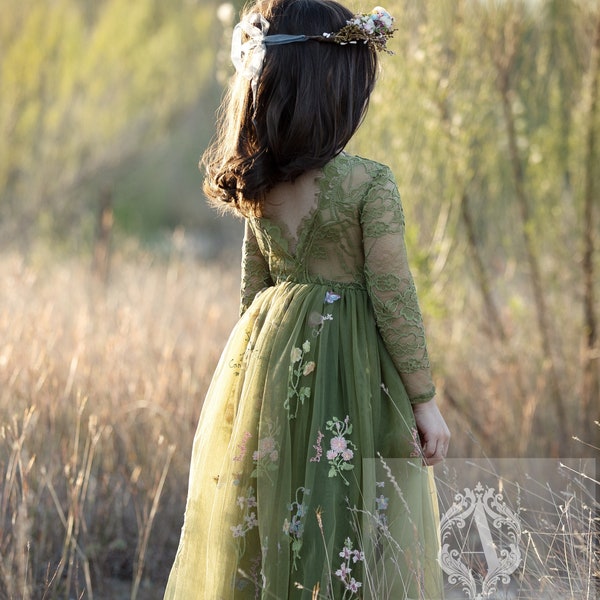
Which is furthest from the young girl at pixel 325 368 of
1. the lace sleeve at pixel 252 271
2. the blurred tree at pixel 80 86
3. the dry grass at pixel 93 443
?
the blurred tree at pixel 80 86

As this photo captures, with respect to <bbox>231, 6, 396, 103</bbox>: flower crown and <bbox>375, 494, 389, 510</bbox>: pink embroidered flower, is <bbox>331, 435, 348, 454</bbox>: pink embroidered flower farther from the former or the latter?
<bbox>231, 6, 396, 103</bbox>: flower crown

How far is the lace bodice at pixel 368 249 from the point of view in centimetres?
158

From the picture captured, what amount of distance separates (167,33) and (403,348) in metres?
6.18

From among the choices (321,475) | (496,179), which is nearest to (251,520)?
(321,475)

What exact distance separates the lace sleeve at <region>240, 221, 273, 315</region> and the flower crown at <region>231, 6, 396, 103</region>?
1.24ft

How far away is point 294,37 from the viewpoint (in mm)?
1597

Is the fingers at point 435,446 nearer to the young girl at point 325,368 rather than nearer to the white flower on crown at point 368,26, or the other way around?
the young girl at point 325,368

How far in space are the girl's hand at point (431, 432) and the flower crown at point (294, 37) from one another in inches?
28.1

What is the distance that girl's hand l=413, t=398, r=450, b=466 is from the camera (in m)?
1.64

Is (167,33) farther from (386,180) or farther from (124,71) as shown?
(386,180)

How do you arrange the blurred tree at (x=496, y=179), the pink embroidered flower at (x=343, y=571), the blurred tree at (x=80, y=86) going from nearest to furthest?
1. the pink embroidered flower at (x=343, y=571)
2. the blurred tree at (x=496, y=179)
3. the blurred tree at (x=80, y=86)

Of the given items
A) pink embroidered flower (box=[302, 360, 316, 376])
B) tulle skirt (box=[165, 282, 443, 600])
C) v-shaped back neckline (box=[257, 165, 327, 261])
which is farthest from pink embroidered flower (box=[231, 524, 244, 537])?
Answer: v-shaped back neckline (box=[257, 165, 327, 261])

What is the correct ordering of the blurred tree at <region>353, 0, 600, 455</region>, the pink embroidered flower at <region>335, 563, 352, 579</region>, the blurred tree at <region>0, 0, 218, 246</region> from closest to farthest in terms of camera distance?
1. the pink embroidered flower at <region>335, 563, 352, 579</region>
2. the blurred tree at <region>353, 0, 600, 455</region>
3. the blurred tree at <region>0, 0, 218, 246</region>

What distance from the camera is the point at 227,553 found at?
163 centimetres
